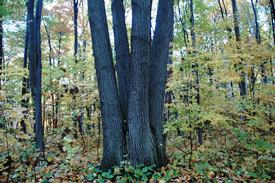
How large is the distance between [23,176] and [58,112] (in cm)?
580

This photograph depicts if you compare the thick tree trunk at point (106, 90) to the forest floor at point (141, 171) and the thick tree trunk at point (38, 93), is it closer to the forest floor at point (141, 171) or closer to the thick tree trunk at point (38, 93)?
the forest floor at point (141, 171)

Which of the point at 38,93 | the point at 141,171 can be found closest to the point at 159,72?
the point at 141,171

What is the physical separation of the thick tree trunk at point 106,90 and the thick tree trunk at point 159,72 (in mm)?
659

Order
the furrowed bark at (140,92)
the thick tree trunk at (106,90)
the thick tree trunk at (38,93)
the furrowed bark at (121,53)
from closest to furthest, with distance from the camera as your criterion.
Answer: the furrowed bark at (140,92) < the thick tree trunk at (106,90) < the furrowed bark at (121,53) < the thick tree trunk at (38,93)

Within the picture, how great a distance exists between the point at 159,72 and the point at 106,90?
1.05 metres

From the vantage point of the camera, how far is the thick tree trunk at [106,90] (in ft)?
14.7

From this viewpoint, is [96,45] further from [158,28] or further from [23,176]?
[23,176]

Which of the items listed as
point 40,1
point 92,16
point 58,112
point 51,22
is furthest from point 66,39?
point 92,16

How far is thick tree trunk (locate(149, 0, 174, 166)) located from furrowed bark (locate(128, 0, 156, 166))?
0.26m

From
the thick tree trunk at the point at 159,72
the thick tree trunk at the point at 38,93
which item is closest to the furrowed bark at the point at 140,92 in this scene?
the thick tree trunk at the point at 159,72

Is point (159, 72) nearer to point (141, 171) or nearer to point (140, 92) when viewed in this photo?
point (140, 92)

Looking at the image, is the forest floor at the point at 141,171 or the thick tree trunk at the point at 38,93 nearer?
the forest floor at the point at 141,171

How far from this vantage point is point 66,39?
19156 millimetres

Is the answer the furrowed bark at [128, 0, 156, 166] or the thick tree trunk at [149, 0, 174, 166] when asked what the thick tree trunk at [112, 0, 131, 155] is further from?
the thick tree trunk at [149, 0, 174, 166]
